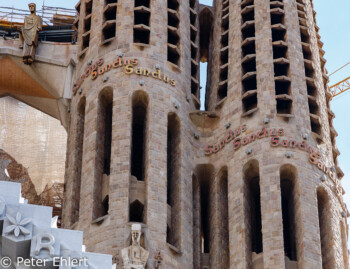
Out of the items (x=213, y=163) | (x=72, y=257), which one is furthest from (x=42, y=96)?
(x=72, y=257)

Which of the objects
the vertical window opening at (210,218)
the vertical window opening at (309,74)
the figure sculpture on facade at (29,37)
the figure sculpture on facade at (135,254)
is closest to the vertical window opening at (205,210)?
the vertical window opening at (210,218)

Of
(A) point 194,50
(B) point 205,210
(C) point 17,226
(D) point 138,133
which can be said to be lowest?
(C) point 17,226

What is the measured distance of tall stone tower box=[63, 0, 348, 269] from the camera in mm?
49500

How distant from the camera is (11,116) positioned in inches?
2781

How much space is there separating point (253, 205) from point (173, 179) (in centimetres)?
313

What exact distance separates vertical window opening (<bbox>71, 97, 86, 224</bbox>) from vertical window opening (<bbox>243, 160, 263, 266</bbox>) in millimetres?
6279

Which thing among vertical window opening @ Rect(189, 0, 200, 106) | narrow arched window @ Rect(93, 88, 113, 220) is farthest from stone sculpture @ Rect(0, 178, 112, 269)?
vertical window opening @ Rect(189, 0, 200, 106)

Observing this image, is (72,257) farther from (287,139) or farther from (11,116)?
(11,116)

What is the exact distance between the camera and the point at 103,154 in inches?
2047

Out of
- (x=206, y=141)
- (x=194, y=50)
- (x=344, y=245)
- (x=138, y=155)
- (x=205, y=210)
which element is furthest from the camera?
(x=194, y=50)

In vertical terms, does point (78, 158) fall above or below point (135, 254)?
above

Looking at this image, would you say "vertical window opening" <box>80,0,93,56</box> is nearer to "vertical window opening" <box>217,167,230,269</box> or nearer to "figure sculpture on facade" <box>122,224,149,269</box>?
"vertical window opening" <box>217,167,230,269</box>

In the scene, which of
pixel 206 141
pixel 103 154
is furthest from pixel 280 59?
pixel 103 154

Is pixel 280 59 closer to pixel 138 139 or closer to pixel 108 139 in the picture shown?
pixel 138 139
